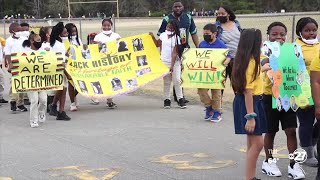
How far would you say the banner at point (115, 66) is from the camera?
9531mm

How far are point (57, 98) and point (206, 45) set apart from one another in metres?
2.91

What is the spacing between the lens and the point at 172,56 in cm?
934

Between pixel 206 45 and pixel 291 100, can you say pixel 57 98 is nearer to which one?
pixel 206 45

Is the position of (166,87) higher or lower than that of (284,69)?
lower

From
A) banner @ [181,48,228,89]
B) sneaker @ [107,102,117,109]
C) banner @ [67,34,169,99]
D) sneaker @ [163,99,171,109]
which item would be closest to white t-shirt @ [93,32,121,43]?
banner @ [67,34,169,99]

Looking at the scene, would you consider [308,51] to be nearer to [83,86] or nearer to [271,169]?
[271,169]

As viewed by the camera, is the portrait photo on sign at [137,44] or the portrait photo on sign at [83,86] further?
the portrait photo on sign at [137,44]

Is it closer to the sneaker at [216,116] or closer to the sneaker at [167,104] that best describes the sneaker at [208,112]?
the sneaker at [216,116]

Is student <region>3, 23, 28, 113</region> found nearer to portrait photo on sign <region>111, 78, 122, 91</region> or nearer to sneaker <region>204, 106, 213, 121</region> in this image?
portrait photo on sign <region>111, 78, 122, 91</region>

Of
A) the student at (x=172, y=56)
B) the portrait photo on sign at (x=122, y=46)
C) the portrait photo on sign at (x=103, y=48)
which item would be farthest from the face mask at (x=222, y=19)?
the portrait photo on sign at (x=103, y=48)

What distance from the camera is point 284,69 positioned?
17.3 feet

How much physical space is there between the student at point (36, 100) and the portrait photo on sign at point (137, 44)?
7.05 feet

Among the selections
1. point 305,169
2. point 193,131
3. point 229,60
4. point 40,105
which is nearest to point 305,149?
point 305,169

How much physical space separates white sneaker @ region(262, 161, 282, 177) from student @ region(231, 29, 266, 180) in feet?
1.56
